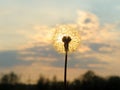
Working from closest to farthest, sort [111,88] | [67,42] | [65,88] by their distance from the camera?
[65,88], [67,42], [111,88]

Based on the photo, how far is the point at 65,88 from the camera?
46344mm

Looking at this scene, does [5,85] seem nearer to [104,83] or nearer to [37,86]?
[37,86]

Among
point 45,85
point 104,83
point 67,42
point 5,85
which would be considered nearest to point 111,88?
point 104,83

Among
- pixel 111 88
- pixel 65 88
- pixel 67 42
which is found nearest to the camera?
pixel 65 88

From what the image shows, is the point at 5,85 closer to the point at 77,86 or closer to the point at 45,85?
the point at 45,85

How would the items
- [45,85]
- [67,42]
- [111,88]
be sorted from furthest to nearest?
[45,85] → [111,88] → [67,42]

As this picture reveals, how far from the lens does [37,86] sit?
103m

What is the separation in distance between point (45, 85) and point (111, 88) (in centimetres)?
1286

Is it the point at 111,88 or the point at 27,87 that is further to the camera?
the point at 27,87

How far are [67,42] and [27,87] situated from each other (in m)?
55.0

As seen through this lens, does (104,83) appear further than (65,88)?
Yes

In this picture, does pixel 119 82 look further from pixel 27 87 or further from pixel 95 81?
pixel 27 87

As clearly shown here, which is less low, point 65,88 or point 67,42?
point 67,42

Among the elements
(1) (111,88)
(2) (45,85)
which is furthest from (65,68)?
(2) (45,85)
